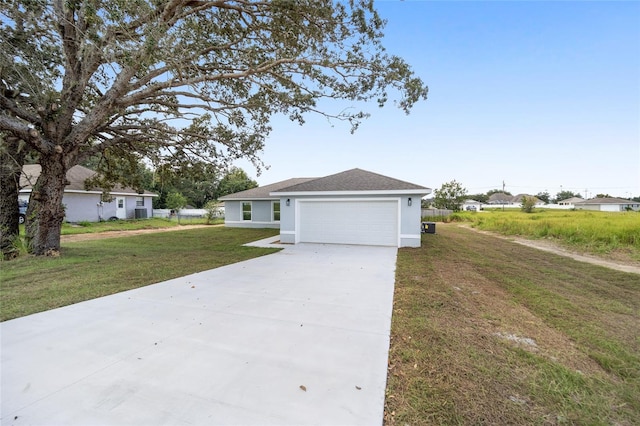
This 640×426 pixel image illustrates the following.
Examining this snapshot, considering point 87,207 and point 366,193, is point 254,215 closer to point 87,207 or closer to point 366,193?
point 366,193

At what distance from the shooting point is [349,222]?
39.8 ft

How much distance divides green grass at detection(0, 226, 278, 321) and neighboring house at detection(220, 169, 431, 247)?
8.86ft

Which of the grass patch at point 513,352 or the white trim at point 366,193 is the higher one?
the white trim at point 366,193

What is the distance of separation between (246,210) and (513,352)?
18444 mm

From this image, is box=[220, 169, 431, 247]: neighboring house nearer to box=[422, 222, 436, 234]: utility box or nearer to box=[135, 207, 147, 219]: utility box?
box=[422, 222, 436, 234]: utility box

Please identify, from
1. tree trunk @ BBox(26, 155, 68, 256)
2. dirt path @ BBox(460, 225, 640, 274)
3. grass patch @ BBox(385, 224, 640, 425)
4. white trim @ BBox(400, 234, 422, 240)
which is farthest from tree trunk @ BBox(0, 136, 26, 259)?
dirt path @ BBox(460, 225, 640, 274)

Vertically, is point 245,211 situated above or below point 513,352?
above

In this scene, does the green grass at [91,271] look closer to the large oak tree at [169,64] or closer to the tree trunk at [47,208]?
the tree trunk at [47,208]

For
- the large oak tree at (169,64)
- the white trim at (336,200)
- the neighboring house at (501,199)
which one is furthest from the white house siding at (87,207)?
the neighboring house at (501,199)

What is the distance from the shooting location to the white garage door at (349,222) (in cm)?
1165

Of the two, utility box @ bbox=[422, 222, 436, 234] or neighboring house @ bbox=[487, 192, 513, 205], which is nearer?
utility box @ bbox=[422, 222, 436, 234]

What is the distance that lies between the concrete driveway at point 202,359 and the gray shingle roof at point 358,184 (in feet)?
21.9

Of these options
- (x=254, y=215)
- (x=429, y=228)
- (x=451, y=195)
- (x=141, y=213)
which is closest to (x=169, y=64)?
(x=254, y=215)

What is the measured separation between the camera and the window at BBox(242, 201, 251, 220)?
65.5 feet
